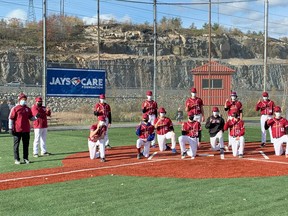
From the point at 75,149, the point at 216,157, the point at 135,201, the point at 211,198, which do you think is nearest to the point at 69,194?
the point at 135,201

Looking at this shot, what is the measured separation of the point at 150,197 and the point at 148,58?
52.4 metres

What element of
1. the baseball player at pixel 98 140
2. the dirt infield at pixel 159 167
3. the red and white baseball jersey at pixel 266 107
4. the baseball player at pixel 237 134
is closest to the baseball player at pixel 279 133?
the dirt infield at pixel 159 167

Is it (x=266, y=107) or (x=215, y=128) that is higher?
(x=266, y=107)

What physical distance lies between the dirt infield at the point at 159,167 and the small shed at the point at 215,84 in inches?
828

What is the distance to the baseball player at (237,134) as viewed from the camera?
14398mm

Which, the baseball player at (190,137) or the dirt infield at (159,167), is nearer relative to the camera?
the dirt infield at (159,167)

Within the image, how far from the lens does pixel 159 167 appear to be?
12312 millimetres

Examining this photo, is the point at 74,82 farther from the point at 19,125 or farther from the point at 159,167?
the point at 159,167

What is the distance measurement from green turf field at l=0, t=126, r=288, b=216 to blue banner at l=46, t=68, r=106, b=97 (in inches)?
441

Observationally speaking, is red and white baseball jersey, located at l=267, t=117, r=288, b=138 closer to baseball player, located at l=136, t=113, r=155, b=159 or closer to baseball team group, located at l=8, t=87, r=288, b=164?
baseball team group, located at l=8, t=87, r=288, b=164

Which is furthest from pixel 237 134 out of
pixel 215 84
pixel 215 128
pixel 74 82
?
pixel 215 84

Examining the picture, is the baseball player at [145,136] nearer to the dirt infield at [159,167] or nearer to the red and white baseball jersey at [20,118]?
the dirt infield at [159,167]

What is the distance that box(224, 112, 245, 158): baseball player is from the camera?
1440cm

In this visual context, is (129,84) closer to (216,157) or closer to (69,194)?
Result: (216,157)
